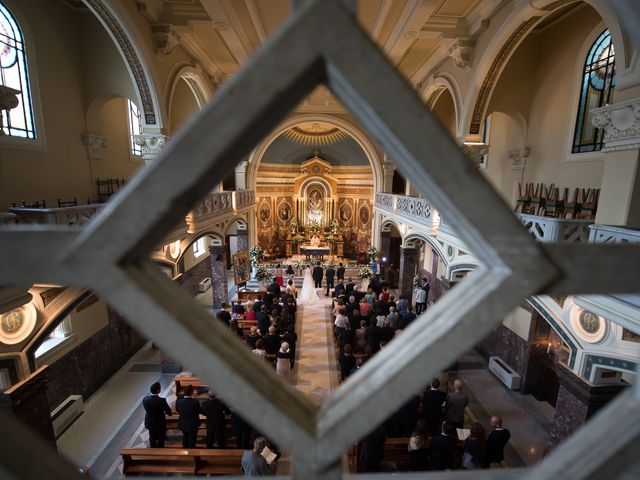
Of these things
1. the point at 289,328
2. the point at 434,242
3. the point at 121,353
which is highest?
the point at 434,242

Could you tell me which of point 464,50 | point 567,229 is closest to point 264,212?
point 464,50

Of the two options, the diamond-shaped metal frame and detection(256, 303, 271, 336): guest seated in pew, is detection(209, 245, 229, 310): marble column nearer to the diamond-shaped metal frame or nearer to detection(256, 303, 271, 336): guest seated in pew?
detection(256, 303, 271, 336): guest seated in pew

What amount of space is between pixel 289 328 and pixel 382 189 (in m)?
10.5

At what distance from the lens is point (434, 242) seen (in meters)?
9.77

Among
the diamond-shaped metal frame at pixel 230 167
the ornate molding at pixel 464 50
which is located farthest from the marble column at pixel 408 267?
the diamond-shaped metal frame at pixel 230 167

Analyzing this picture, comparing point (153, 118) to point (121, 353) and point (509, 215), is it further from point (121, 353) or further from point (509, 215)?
point (509, 215)

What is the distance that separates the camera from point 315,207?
22453mm

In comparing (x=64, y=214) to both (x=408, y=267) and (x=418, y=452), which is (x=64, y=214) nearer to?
(x=418, y=452)

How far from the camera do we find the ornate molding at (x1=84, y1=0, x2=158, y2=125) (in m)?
6.38

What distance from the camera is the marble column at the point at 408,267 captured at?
13.0 metres

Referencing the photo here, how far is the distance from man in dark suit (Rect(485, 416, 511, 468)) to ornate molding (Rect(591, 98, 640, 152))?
4.27 m

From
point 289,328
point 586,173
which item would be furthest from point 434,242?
point 289,328

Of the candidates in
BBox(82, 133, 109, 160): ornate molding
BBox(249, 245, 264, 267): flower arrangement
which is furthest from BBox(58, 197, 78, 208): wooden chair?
BBox(249, 245, 264, 267): flower arrangement

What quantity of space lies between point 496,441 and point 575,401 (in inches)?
81.2
